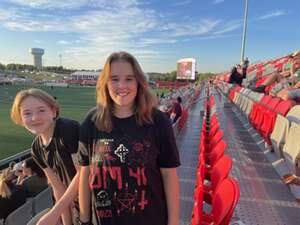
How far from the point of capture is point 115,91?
1494mm

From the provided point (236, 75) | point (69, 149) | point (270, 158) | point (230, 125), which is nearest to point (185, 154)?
point (270, 158)

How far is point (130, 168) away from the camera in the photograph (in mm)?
1388

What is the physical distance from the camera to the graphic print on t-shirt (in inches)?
54.7

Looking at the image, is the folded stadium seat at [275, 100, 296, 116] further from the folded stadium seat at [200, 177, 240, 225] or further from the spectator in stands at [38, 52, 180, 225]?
the spectator in stands at [38, 52, 180, 225]

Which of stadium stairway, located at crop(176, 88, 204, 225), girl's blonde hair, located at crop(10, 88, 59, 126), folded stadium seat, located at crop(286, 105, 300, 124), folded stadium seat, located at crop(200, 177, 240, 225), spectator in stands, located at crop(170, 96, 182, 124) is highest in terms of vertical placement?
girl's blonde hair, located at crop(10, 88, 59, 126)

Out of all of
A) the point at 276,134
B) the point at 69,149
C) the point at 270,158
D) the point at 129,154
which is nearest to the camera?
the point at 129,154

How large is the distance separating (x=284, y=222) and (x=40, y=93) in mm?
2315

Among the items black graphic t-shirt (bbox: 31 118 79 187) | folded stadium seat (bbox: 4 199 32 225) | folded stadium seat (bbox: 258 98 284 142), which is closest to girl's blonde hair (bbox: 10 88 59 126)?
black graphic t-shirt (bbox: 31 118 79 187)

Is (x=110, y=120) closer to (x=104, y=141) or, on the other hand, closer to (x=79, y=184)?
(x=104, y=141)

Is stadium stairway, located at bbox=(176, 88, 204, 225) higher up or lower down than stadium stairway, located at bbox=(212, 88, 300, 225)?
lower down

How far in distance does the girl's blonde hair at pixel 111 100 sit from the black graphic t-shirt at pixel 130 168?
0.11 ft

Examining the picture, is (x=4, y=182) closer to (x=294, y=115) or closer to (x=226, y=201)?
(x=226, y=201)

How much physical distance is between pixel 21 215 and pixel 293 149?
272cm

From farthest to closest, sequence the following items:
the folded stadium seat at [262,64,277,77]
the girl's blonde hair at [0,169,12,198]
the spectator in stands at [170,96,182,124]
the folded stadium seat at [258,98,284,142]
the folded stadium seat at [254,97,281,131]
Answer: the folded stadium seat at [262,64,277,77] < the spectator in stands at [170,96,182,124] < the folded stadium seat at [254,97,281,131] < the folded stadium seat at [258,98,284,142] < the girl's blonde hair at [0,169,12,198]
